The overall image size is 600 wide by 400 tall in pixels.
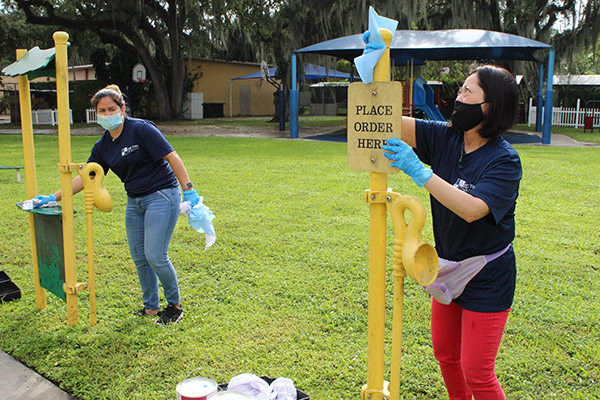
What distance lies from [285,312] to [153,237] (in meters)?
1.09

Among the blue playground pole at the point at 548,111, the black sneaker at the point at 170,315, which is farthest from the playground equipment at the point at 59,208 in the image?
the blue playground pole at the point at 548,111

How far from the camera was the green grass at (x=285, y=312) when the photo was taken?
10.3ft

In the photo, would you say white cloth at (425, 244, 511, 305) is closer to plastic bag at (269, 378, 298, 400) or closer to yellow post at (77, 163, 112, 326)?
plastic bag at (269, 378, 298, 400)

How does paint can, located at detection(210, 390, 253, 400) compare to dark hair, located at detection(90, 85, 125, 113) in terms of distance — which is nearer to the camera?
paint can, located at detection(210, 390, 253, 400)

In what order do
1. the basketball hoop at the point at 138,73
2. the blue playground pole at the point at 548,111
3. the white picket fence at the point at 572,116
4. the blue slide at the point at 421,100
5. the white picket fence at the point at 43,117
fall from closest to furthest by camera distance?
the blue playground pole at the point at 548,111
the blue slide at the point at 421,100
the white picket fence at the point at 572,116
the white picket fence at the point at 43,117
the basketball hoop at the point at 138,73

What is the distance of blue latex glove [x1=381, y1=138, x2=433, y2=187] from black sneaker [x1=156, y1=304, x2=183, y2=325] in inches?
96.1

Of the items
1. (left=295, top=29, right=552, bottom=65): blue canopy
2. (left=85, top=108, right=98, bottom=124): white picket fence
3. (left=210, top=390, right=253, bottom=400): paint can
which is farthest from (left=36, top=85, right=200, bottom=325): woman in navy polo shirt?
(left=85, top=108, right=98, bottom=124): white picket fence

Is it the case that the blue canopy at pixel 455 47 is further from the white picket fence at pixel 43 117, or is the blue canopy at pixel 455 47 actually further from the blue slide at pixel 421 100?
the white picket fence at pixel 43 117

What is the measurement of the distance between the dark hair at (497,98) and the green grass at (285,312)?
155 centimetres

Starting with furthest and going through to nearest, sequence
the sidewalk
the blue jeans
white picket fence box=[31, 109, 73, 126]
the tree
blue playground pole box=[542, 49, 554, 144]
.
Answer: white picket fence box=[31, 109, 73, 126]
the tree
blue playground pole box=[542, 49, 554, 144]
the blue jeans
the sidewalk

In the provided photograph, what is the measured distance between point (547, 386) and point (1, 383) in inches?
121

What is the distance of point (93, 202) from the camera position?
3.64m

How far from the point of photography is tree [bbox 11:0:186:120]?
77.2 ft

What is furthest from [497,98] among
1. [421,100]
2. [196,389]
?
[421,100]
